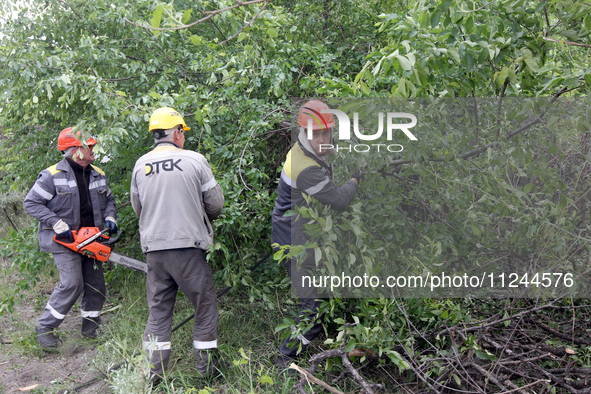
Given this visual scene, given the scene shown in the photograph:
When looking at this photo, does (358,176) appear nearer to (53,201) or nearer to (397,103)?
(397,103)

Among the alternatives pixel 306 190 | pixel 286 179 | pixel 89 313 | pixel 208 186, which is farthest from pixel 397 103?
pixel 89 313

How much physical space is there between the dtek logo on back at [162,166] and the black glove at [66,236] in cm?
124

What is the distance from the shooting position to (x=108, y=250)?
4566 millimetres

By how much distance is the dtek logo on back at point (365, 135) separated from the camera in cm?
309

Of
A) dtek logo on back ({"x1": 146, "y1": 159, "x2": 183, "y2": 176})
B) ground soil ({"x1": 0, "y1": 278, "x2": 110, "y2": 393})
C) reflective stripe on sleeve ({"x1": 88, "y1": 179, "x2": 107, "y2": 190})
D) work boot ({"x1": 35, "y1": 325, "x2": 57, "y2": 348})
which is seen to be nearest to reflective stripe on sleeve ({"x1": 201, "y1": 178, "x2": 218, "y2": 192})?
dtek logo on back ({"x1": 146, "y1": 159, "x2": 183, "y2": 176})

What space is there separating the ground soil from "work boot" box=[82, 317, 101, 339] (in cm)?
7

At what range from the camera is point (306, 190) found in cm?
345

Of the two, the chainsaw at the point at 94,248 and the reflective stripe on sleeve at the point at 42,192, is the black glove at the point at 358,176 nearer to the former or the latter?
the chainsaw at the point at 94,248

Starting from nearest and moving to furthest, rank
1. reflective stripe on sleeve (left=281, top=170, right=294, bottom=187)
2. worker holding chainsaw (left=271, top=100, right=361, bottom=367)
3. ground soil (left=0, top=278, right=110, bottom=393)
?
worker holding chainsaw (left=271, top=100, right=361, bottom=367) → reflective stripe on sleeve (left=281, top=170, right=294, bottom=187) → ground soil (left=0, top=278, right=110, bottom=393)

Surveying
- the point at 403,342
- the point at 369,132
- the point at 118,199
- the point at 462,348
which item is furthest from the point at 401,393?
the point at 118,199

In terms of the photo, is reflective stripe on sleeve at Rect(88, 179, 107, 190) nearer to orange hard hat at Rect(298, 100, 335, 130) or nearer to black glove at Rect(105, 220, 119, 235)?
black glove at Rect(105, 220, 119, 235)

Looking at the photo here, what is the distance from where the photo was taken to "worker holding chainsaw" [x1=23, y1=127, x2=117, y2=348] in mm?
4551

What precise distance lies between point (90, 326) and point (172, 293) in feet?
4.76

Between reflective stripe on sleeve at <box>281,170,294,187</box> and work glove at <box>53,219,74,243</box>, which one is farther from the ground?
reflective stripe on sleeve at <box>281,170,294,187</box>
